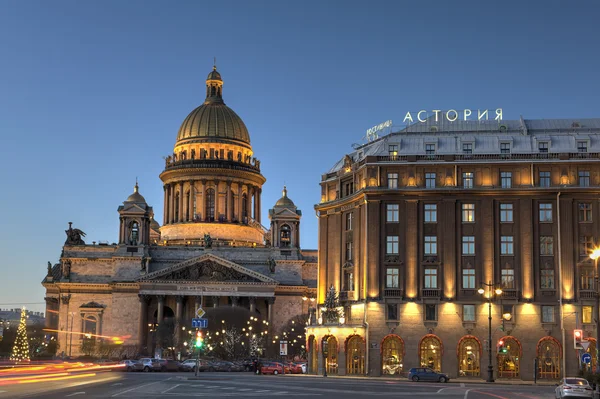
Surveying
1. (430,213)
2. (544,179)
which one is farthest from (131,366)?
(544,179)

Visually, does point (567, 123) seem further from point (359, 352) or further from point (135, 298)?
point (135, 298)

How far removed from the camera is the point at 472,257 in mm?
93438

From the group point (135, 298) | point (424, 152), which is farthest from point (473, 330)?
point (135, 298)

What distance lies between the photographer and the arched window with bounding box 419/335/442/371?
91688 mm

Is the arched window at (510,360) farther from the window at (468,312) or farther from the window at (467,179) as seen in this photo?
the window at (467,179)

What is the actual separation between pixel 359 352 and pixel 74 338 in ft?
253

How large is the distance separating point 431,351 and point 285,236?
79.0 m

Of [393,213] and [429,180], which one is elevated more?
[429,180]

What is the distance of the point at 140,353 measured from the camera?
14862 centimetres

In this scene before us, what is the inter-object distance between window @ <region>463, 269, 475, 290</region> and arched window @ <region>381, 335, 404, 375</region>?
7.80m

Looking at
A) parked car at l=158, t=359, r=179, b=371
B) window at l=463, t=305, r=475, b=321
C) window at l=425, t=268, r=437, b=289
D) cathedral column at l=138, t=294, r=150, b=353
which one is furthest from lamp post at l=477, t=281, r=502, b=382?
cathedral column at l=138, t=294, r=150, b=353

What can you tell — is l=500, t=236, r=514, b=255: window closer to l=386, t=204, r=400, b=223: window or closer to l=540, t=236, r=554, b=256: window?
l=540, t=236, r=554, b=256: window

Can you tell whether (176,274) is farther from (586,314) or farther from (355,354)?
(586,314)

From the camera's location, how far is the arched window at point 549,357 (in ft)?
294
